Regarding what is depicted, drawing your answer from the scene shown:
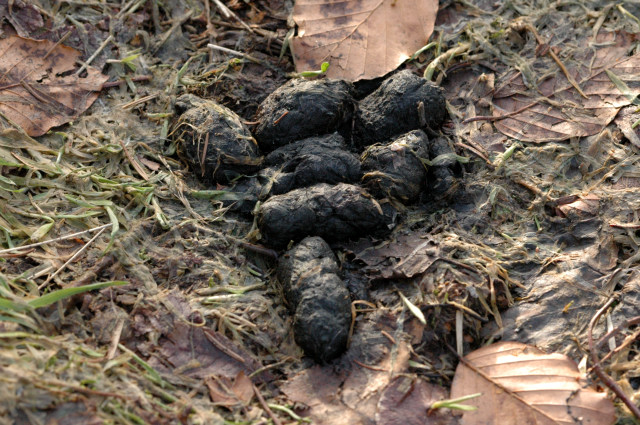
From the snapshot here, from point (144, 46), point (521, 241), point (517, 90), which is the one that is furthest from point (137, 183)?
A: point (517, 90)

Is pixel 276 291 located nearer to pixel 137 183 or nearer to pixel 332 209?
pixel 332 209

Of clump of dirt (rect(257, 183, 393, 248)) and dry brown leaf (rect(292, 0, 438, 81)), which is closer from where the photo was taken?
clump of dirt (rect(257, 183, 393, 248))

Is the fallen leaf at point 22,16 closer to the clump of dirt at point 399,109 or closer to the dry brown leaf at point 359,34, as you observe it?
the dry brown leaf at point 359,34

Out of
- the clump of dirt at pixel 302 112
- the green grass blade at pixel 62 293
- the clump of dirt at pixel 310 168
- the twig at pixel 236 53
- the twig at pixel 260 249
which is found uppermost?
the twig at pixel 236 53

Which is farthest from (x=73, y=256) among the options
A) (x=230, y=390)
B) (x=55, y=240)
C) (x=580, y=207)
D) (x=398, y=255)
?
(x=580, y=207)

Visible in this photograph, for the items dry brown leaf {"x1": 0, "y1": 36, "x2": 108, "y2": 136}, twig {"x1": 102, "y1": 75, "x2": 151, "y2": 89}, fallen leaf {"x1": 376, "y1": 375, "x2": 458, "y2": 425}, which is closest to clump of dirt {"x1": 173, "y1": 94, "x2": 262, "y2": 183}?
twig {"x1": 102, "y1": 75, "x2": 151, "y2": 89}

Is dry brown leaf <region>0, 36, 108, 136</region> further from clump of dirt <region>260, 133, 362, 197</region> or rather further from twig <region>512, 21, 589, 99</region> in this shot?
twig <region>512, 21, 589, 99</region>

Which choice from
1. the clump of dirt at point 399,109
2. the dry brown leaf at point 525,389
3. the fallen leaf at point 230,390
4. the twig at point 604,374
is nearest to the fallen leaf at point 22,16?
the clump of dirt at point 399,109
